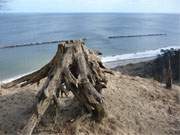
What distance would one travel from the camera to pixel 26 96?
8.73m

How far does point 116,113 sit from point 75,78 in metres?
1.47

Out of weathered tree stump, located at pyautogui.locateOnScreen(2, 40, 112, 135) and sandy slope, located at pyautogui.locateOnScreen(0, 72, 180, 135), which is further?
sandy slope, located at pyautogui.locateOnScreen(0, 72, 180, 135)

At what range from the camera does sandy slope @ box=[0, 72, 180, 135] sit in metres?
7.02

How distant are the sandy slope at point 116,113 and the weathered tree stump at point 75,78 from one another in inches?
16.4

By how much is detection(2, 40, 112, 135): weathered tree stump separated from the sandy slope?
1.37ft

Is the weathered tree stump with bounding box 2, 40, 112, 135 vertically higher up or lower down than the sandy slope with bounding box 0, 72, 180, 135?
higher up

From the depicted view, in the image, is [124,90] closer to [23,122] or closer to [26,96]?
[26,96]

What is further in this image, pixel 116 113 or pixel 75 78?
pixel 116 113

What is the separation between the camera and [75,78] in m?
6.89

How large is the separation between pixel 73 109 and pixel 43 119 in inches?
28.6

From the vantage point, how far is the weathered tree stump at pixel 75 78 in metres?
6.60

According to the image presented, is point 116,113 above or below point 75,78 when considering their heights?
below

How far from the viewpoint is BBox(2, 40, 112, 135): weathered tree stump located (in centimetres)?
660

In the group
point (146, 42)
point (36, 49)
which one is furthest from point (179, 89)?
point (146, 42)
